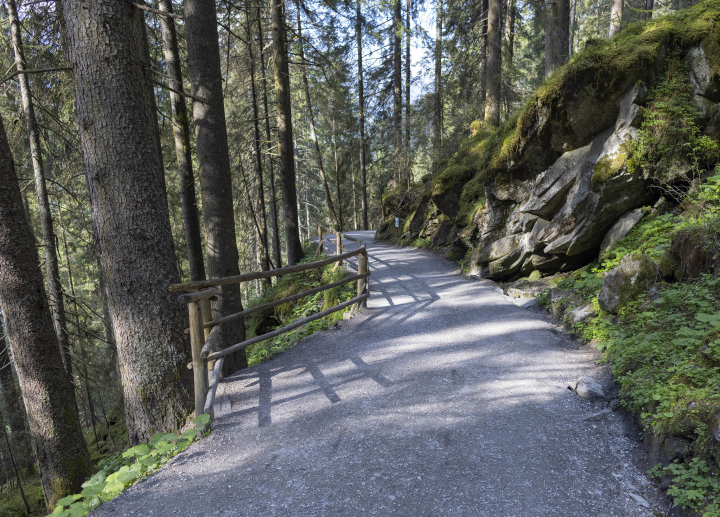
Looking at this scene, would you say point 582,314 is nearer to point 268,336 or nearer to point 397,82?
point 268,336

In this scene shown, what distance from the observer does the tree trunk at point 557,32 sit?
1016 cm

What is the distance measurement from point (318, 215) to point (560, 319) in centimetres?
3079

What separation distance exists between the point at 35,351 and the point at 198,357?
3.05m

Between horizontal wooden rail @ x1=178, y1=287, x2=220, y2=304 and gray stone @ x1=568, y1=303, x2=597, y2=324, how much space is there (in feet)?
17.1

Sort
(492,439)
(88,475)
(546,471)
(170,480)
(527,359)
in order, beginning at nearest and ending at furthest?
(546,471) < (170,480) < (492,439) < (527,359) < (88,475)

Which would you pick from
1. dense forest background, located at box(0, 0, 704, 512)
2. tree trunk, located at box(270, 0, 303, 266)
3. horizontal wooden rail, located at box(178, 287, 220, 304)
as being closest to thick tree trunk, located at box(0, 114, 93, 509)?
dense forest background, located at box(0, 0, 704, 512)

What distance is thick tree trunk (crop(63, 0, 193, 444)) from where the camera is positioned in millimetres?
3988

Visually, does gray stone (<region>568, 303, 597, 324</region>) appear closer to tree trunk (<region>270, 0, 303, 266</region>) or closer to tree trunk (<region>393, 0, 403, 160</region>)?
tree trunk (<region>270, 0, 303, 266</region>)

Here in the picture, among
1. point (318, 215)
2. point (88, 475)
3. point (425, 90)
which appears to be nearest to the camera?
point (88, 475)

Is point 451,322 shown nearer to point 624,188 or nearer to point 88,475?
point 624,188

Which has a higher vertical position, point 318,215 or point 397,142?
point 397,142

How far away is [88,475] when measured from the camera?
5.58 metres

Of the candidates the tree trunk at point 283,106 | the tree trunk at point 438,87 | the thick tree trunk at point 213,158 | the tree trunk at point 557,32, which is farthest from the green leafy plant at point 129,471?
the tree trunk at point 438,87

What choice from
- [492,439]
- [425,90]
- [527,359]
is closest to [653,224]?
[527,359]
